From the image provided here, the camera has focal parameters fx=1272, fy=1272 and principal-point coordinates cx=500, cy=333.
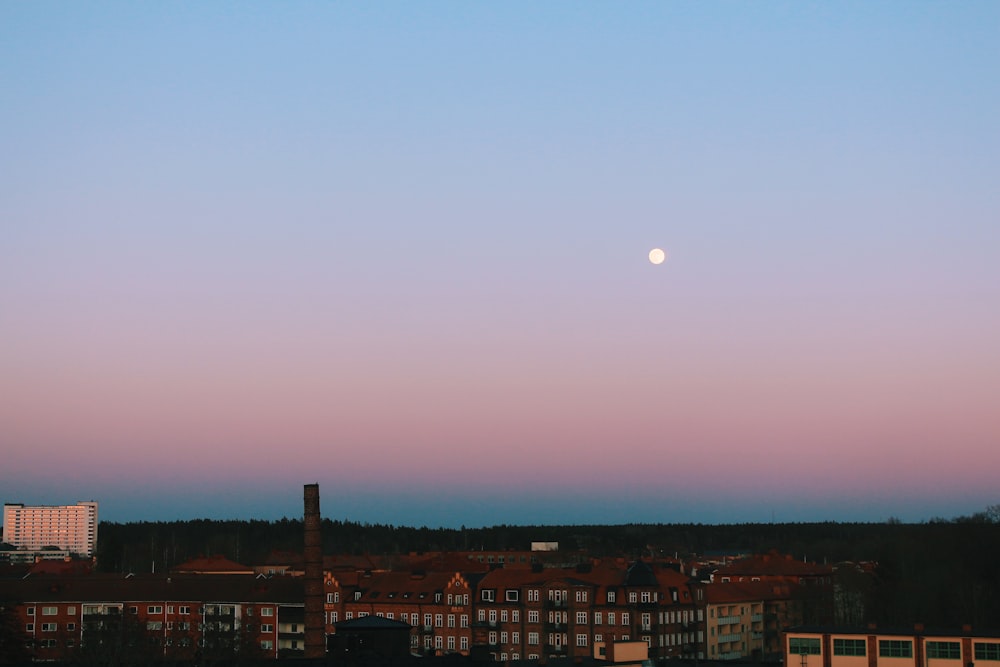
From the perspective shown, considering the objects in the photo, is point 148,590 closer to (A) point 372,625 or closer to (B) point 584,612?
(B) point 584,612

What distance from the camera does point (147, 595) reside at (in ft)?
365

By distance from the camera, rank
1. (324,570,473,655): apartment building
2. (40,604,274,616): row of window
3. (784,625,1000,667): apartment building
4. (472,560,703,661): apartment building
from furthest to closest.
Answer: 1. (324,570,473,655): apartment building
2. (40,604,274,616): row of window
3. (472,560,703,661): apartment building
4. (784,625,1000,667): apartment building

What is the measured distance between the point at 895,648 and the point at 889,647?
317 mm

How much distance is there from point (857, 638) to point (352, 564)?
118294 millimetres

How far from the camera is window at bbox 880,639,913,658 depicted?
62312mm

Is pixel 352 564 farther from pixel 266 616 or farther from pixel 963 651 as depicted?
pixel 963 651

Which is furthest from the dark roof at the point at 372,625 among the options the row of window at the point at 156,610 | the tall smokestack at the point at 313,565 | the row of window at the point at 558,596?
the row of window at the point at 156,610

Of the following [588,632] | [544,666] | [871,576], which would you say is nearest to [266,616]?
[588,632]

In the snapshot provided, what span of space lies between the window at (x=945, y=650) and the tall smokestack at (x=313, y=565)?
34.0 meters

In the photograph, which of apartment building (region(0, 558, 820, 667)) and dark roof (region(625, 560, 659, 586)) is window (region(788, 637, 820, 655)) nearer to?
apartment building (region(0, 558, 820, 667))

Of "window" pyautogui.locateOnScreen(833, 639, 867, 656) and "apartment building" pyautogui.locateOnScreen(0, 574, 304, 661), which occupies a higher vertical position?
"window" pyautogui.locateOnScreen(833, 639, 867, 656)

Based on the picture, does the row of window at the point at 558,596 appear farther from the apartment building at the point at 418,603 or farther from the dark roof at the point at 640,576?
the apartment building at the point at 418,603

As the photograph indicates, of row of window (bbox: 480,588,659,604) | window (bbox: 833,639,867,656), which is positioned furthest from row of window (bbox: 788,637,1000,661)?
row of window (bbox: 480,588,659,604)

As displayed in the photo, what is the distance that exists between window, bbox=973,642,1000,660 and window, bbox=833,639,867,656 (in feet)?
17.8
